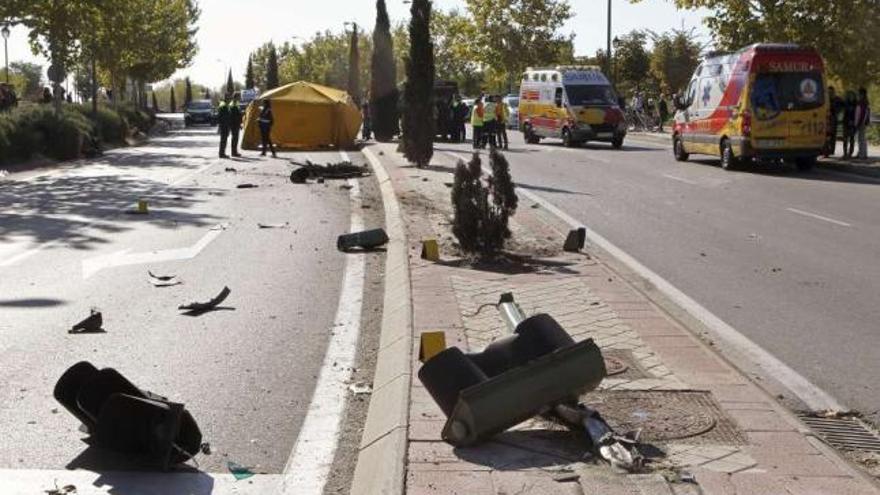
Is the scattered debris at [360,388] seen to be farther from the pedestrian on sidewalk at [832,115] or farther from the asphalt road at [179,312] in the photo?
the pedestrian on sidewalk at [832,115]

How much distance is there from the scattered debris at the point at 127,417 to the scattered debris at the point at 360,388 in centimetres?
131

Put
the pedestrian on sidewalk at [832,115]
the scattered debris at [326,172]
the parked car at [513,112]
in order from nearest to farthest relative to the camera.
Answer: the scattered debris at [326,172] < the pedestrian on sidewalk at [832,115] < the parked car at [513,112]

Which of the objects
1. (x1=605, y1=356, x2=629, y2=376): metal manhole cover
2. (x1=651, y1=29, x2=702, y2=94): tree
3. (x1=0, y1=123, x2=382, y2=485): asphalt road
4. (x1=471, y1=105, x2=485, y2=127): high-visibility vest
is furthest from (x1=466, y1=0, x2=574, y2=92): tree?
(x1=605, y1=356, x2=629, y2=376): metal manhole cover

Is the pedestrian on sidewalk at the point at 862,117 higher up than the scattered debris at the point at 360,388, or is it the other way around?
the pedestrian on sidewalk at the point at 862,117

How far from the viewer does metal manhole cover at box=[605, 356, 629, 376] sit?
628 cm

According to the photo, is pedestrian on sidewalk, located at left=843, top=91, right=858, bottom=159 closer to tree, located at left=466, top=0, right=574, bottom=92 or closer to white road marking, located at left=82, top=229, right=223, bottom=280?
white road marking, located at left=82, top=229, right=223, bottom=280

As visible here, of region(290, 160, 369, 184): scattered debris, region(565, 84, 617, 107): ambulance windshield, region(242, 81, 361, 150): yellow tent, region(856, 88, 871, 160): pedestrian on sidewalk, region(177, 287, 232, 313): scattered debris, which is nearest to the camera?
region(177, 287, 232, 313): scattered debris

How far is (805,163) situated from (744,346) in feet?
64.1

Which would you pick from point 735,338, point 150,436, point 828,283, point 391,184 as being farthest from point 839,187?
point 150,436

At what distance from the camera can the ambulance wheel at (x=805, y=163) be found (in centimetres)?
2559

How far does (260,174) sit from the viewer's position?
80.8 ft

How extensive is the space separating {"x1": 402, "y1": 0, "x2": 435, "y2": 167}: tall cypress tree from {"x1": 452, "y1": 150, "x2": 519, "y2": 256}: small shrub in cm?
1439

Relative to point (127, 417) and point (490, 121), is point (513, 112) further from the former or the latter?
point (127, 417)

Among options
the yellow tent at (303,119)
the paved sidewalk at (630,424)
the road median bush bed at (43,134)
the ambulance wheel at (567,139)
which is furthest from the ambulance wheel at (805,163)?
the road median bush bed at (43,134)
